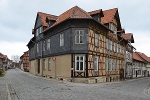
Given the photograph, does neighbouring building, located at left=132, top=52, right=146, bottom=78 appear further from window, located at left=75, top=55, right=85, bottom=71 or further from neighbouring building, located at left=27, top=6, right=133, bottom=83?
window, located at left=75, top=55, right=85, bottom=71

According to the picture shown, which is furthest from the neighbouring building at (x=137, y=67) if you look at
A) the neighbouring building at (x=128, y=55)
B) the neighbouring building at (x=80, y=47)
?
the neighbouring building at (x=80, y=47)

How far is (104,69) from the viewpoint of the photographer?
27.3m

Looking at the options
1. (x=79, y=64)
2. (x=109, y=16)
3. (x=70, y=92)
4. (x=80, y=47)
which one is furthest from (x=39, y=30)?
(x=70, y=92)

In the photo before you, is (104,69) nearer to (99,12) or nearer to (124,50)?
(99,12)

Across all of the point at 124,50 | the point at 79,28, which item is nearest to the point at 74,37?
the point at 79,28

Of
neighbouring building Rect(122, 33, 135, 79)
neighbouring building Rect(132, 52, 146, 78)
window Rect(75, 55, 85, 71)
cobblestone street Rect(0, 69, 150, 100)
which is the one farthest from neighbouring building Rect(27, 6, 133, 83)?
neighbouring building Rect(132, 52, 146, 78)

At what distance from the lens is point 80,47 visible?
74.2 ft

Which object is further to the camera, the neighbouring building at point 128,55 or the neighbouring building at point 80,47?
the neighbouring building at point 128,55

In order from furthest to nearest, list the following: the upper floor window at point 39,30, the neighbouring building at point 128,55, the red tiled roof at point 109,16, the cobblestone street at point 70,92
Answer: the neighbouring building at point 128,55 < the upper floor window at point 39,30 < the red tiled roof at point 109,16 < the cobblestone street at point 70,92

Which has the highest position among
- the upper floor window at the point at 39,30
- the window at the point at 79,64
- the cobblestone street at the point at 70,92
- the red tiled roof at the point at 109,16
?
the red tiled roof at the point at 109,16

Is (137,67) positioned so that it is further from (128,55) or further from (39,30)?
(39,30)

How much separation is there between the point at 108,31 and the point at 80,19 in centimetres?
770

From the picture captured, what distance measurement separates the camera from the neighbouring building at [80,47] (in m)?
22.5

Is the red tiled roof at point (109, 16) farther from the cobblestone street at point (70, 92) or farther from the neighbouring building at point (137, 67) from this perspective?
the neighbouring building at point (137, 67)
